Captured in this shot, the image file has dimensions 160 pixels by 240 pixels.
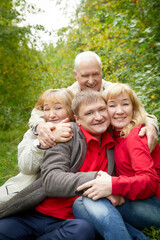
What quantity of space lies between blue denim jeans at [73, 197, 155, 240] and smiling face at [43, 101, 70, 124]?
899mm

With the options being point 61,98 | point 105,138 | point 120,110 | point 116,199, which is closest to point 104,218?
point 116,199

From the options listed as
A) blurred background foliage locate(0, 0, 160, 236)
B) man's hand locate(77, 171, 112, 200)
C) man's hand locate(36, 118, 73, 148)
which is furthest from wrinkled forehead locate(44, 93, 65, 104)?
blurred background foliage locate(0, 0, 160, 236)

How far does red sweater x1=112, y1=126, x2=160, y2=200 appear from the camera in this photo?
1.83 meters

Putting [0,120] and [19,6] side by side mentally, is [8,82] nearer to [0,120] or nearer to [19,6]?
[0,120]

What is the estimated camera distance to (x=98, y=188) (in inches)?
72.2

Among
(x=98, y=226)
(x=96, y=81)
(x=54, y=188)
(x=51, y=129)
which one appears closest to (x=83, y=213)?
(x=98, y=226)

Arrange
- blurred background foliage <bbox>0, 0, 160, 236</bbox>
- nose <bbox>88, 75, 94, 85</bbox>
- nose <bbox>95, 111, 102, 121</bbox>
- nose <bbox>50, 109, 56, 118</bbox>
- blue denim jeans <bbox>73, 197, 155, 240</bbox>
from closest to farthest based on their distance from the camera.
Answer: blue denim jeans <bbox>73, 197, 155, 240</bbox>
nose <bbox>95, 111, 102, 121</bbox>
nose <bbox>50, 109, 56, 118</bbox>
nose <bbox>88, 75, 94, 85</bbox>
blurred background foliage <bbox>0, 0, 160, 236</bbox>

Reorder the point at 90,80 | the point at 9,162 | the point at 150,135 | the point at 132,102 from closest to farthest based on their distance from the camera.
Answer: the point at 150,135 < the point at 132,102 < the point at 90,80 < the point at 9,162

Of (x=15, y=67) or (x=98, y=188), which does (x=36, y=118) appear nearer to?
(x=98, y=188)

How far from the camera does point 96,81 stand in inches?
129

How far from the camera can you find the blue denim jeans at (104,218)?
1693 millimetres

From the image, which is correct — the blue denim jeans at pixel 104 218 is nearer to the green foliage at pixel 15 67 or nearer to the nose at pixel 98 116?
the nose at pixel 98 116

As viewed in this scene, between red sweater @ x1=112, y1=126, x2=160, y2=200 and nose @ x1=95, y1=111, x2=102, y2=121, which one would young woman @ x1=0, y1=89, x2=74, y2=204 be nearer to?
nose @ x1=95, y1=111, x2=102, y2=121

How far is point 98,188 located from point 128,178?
240 millimetres
